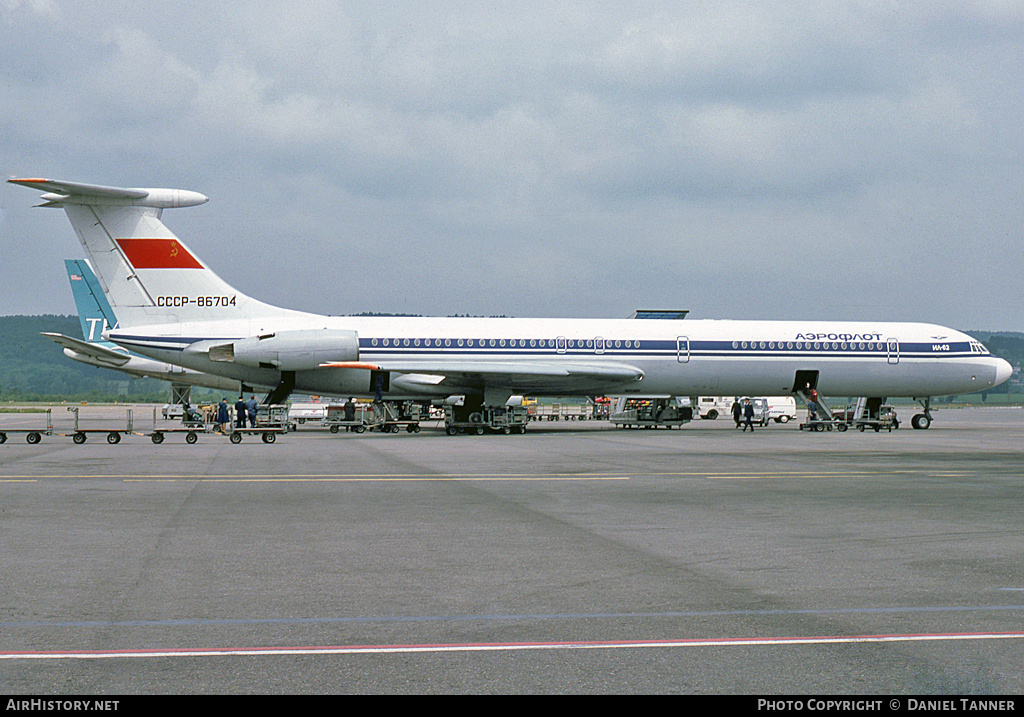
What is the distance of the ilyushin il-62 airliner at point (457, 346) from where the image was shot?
125 feet

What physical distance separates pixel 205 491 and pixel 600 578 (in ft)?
31.0

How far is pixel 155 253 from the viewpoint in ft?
126

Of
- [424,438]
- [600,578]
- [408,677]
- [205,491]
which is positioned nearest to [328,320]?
[424,438]

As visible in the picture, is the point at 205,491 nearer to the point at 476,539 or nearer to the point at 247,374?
the point at 476,539

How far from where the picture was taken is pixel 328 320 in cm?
4075

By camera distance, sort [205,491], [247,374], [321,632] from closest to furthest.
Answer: [321,632], [205,491], [247,374]

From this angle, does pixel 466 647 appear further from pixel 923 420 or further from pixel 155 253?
pixel 923 420

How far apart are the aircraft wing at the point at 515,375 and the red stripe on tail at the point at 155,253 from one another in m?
7.41

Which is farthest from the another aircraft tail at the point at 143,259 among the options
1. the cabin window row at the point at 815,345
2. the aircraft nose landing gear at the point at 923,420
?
the aircraft nose landing gear at the point at 923,420

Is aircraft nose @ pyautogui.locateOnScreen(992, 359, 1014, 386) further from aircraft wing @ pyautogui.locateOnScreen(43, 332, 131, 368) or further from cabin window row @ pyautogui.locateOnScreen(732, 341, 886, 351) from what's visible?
aircraft wing @ pyautogui.locateOnScreen(43, 332, 131, 368)

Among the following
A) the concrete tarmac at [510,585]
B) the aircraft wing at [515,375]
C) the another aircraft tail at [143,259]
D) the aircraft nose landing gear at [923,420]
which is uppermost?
the another aircraft tail at [143,259]

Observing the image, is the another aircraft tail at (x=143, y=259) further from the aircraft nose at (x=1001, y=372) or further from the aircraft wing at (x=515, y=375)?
the aircraft nose at (x=1001, y=372)

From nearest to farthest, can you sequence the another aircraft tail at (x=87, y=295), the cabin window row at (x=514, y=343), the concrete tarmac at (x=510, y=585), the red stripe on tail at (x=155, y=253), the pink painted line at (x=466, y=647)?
1. the concrete tarmac at (x=510, y=585)
2. the pink painted line at (x=466, y=647)
3. the red stripe on tail at (x=155, y=253)
4. the cabin window row at (x=514, y=343)
5. the another aircraft tail at (x=87, y=295)

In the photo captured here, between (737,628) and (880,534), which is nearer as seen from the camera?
(737,628)
